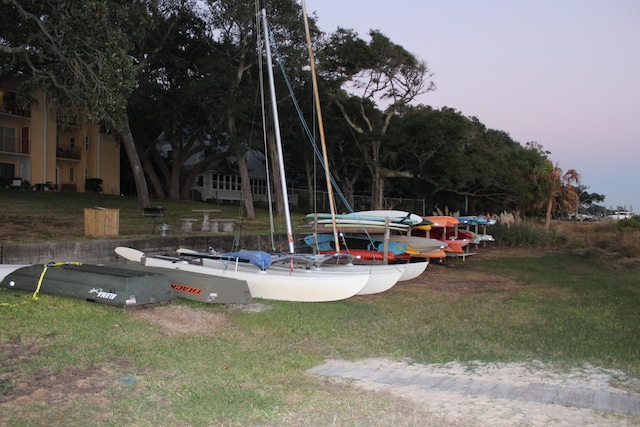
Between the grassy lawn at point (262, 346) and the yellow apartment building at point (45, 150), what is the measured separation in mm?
29467

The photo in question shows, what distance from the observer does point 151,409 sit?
5.23 metres

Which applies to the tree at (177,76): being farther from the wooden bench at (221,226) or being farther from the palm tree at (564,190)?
the palm tree at (564,190)

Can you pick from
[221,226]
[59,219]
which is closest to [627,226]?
[221,226]

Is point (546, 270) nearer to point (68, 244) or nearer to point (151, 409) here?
point (68, 244)

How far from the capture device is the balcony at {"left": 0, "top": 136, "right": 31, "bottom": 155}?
35875 millimetres

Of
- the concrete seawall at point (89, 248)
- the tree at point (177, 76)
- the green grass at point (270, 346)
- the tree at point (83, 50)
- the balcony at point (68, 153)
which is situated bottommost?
the green grass at point (270, 346)

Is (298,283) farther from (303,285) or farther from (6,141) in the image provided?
(6,141)

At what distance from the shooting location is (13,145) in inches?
1430

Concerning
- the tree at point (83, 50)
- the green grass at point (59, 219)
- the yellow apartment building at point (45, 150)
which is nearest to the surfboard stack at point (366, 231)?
the green grass at point (59, 219)

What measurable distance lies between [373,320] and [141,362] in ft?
14.8

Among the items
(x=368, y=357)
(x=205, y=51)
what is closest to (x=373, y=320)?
(x=368, y=357)

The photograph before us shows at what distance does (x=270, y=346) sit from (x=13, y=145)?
1362 inches

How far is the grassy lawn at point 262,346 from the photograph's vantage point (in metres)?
5.29

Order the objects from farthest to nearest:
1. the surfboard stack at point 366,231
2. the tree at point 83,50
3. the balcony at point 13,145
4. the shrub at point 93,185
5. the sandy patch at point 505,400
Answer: the shrub at point 93,185
the balcony at point 13,145
the surfboard stack at point 366,231
the tree at point 83,50
the sandy patch at point 505,400
